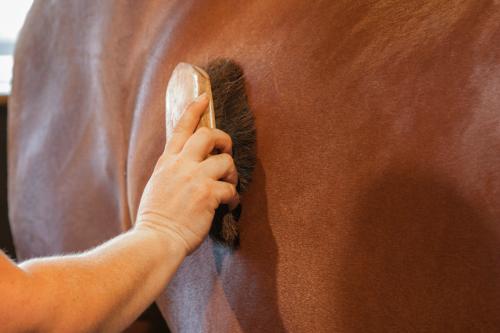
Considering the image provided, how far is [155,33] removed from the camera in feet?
2.89

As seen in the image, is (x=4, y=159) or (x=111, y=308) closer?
(x=111, y=308)

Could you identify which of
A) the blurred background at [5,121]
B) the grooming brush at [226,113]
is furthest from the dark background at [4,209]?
the grooming brush at [226,113]

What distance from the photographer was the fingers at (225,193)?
577 millimetres

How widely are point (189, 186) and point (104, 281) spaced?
0.12 metres

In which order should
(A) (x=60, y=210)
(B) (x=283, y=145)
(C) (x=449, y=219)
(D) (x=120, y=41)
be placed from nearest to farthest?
(C) (x=449, y=219)
(B) (x=283, y=145)
(D) (x=120, y=41)
(A) (x=60, y=210)

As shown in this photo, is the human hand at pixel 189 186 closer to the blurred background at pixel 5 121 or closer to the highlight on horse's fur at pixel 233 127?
the highlight on horse's fur at pixel 233 127

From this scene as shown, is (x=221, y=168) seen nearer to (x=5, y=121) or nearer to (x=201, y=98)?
(x=201, y=98)

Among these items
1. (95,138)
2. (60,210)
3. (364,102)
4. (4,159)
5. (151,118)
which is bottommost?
(4,159)

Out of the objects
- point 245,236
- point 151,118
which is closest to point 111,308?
point 245,236

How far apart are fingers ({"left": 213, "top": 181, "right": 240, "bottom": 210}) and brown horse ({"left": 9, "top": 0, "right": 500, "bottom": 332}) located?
24 millimetres

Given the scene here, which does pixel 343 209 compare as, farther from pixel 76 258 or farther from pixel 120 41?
pixel 120 41

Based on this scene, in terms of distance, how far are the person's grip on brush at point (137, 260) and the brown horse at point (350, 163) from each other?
7cm

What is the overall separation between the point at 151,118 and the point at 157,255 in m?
0.34

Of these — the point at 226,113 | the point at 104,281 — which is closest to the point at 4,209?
the point at 226,113
